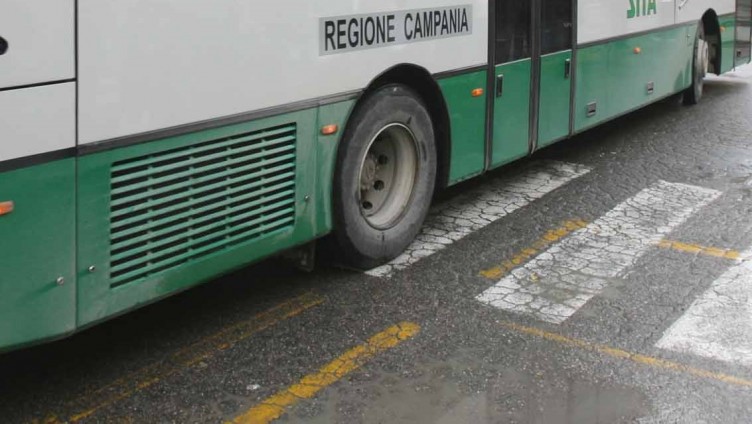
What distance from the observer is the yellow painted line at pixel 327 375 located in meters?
3.96

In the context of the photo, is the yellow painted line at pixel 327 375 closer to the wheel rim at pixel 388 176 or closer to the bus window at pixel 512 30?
the wheel rim at pixel 388 176

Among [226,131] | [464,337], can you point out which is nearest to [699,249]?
[464,337]

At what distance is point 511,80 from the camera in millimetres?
6641

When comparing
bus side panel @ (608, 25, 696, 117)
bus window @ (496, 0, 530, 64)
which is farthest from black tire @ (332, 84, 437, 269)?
bus side panel @ (608, 25, 696, 117)

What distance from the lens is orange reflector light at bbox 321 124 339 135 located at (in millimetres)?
4912

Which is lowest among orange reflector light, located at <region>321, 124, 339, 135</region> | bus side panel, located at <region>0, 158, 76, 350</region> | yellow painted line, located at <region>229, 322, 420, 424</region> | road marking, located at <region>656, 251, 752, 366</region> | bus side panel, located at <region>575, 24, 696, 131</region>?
yellow painted line, located at <region>229, 322, 420, 424</region>

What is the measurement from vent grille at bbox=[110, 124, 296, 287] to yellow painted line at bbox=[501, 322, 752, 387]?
1300mm

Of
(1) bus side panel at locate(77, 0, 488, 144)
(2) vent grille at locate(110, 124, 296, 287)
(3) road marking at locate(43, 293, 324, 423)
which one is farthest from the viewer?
(3) road marking at locate(43, 293, 324, 423)

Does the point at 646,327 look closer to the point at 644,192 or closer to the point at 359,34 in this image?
the point at 359,34

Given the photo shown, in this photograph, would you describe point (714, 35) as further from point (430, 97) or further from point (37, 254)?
point (37, 254)

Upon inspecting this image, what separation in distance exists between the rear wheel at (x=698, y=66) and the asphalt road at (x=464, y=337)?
171 inches

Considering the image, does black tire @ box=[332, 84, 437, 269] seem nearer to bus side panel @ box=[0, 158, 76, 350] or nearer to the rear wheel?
bus side panel @ box=[0, 158, 76, 350]

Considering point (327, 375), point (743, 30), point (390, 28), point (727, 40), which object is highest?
point (743, 30)

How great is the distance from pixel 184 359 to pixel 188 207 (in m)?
0.75
